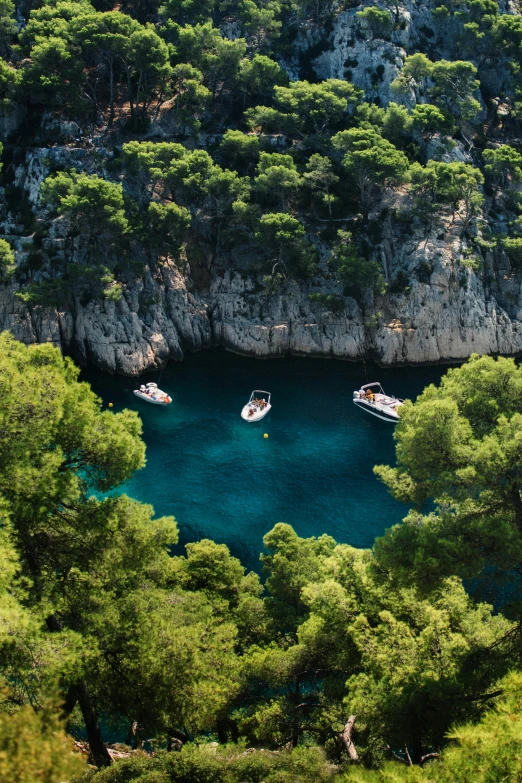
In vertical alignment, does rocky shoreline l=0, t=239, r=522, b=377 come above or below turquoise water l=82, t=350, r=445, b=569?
above

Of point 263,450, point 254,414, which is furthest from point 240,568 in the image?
point 254,414

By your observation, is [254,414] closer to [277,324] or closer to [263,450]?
[263,450]

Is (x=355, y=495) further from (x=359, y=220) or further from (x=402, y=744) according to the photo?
(x=359, y=220)

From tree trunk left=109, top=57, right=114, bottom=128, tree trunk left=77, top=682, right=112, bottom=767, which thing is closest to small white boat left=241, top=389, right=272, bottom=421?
tree trunk left=109, top=57, right=114, bottom=128

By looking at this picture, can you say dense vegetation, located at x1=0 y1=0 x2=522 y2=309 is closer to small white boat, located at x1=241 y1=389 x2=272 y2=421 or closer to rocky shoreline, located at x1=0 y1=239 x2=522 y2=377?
rocky shoreline, located at x1=0 y1=239 x2=522 y2=377

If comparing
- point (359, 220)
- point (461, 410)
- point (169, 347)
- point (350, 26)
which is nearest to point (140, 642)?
point (461, 410)

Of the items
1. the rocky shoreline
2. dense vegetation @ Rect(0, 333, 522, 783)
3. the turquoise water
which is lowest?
the turquoise water
